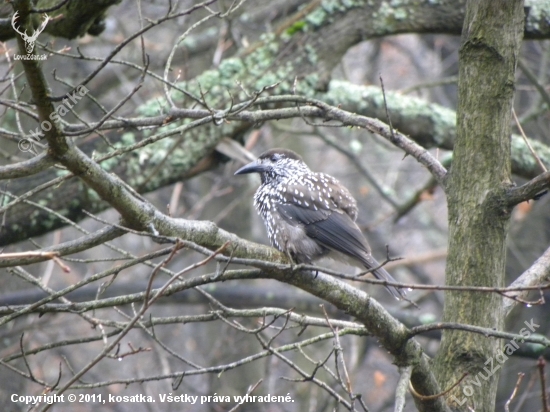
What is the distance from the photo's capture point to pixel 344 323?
3363mm

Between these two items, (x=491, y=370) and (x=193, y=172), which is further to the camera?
(x=193, y=172)

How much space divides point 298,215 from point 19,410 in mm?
3846

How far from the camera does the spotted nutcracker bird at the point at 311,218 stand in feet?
15.1

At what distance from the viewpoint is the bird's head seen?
522 cm

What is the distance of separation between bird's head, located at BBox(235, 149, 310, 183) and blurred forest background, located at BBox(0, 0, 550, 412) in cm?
33

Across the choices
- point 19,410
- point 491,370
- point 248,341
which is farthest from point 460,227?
point 248,341

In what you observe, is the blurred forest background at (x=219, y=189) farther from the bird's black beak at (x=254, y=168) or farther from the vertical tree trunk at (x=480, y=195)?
the vertical tree trunk at (x=480, y=195)

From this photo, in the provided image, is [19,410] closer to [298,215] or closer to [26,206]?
[26,206]

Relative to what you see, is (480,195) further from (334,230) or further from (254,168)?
(254,168)

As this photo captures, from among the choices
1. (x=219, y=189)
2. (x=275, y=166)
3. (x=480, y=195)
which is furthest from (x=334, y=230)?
(x=219, y=189)

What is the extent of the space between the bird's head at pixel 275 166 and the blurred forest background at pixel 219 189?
0.33 m

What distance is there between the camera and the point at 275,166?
529 centimetres

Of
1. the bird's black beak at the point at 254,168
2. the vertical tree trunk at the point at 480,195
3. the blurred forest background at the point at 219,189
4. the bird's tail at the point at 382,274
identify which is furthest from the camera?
the bird's black beak at the point at 254,168

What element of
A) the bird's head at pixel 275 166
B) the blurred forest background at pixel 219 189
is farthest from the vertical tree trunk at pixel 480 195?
the bird's head at pixel 275 166
